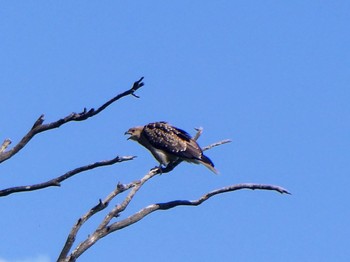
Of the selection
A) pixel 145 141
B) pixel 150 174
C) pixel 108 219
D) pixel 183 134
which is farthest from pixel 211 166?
pixel 108 219

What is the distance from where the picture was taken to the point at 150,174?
34.3 ft

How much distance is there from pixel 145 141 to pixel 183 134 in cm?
127

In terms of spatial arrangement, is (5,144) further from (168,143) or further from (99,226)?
(168,143)

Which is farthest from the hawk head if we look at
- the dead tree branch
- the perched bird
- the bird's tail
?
the dead tree branch

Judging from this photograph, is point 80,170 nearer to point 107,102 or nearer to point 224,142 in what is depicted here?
point 107,102

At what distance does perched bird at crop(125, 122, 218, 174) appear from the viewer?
14.3 meters

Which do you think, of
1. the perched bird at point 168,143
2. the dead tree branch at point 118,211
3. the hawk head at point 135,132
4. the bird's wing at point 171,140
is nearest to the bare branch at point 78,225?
the dead tree branch at point 118,211

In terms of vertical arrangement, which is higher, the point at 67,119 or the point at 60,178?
the point at 67,119

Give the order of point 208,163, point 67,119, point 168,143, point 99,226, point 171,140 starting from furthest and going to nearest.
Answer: point 171,140 → point 168,143 → point 208,163 → point 99,226 → point 67,119

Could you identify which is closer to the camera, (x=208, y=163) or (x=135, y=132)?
(x=208, y=163)

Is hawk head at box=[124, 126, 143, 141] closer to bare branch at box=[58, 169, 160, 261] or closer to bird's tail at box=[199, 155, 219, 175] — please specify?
bird's tail at box=[199, 155, 219, 175]

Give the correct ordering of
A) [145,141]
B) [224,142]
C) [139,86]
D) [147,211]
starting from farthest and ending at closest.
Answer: [145,141] → [224,142] → [147,211] → [139,86]

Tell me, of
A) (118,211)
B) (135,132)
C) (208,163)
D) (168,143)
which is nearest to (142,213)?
(118,211)

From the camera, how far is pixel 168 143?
1524cm
